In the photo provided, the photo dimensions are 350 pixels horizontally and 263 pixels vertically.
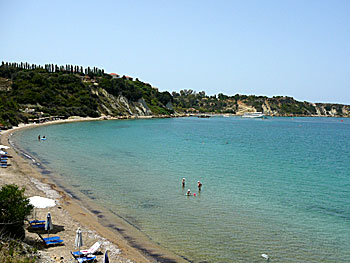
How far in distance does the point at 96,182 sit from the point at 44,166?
397 inches

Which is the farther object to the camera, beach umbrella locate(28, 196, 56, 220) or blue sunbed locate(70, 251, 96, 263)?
beach umbrella locate(28, 196, 56, 220)

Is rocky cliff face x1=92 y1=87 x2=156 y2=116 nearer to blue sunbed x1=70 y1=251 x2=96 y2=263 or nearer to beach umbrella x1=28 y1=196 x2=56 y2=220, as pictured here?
beach umbrella x1=28 y1=196 x2=56 y2=220

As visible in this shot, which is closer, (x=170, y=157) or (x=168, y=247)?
(x=168, y=247)

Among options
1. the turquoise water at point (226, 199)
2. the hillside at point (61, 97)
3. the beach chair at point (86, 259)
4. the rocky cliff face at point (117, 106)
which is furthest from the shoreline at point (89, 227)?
the rocky cliff face at point (117, 106)

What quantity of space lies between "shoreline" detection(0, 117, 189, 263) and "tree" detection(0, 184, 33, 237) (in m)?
1.76

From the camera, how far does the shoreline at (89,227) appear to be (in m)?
15.6

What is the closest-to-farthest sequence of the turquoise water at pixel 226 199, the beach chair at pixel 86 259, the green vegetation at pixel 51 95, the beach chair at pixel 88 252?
1. the beach chair at pixel 86 259
2. the beach chair at pixel 88 252
3. the turquoise water at pixel 226 199
4. the green vegetation at pixel 51 95

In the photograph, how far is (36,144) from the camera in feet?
179

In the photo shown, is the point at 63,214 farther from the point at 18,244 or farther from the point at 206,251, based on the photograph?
the point at 206,251

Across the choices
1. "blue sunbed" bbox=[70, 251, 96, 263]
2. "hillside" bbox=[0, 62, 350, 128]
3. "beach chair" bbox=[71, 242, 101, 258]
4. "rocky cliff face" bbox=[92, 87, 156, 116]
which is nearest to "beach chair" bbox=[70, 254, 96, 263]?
"blue sunbed" bbox=[70, 251, 96, 263]

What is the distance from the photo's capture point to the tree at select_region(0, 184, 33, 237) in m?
→ 14.1

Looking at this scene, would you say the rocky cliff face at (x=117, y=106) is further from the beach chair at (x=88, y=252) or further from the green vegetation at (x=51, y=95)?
the beach chair at (x=88, y=252)

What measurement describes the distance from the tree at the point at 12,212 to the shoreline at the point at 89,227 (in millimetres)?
1760

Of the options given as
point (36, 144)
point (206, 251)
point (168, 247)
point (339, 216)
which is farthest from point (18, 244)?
point (36, 144)
